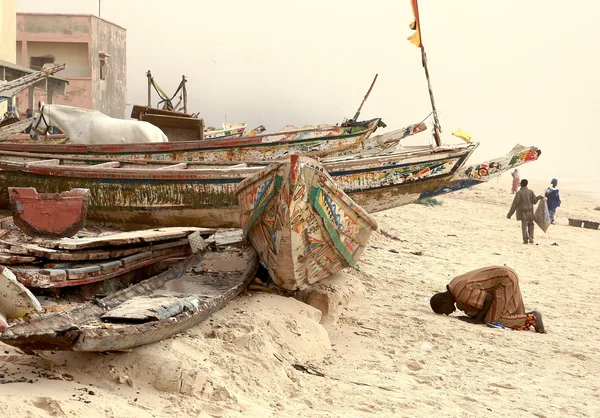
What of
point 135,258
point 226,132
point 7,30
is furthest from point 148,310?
point 7,30

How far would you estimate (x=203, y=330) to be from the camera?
200 inches

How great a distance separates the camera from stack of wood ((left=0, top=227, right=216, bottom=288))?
5492 millimetres

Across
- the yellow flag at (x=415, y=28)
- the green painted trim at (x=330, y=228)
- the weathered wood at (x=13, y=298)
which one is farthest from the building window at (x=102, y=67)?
the weathered wood at (x=13, y=298)

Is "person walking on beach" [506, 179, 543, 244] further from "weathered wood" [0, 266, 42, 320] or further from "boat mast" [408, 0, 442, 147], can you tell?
"weathered wood" [0, 266, 42, 320]

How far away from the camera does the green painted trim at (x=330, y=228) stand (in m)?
5.84

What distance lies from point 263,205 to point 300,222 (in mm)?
436

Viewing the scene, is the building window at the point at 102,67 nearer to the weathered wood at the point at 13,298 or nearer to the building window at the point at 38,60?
the building window at the point at 38,60

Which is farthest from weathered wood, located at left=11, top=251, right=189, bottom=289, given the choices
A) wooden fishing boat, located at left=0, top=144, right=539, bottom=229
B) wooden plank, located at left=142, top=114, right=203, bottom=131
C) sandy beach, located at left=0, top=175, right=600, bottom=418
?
wooden plank, located at left=142, top=114, right=203, bottom=131

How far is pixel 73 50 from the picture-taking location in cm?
3338

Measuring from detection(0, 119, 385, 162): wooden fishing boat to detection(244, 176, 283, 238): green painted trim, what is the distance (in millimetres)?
6349

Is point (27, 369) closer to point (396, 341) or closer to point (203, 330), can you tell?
point (203, 330)

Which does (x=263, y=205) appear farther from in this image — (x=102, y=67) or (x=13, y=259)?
(x=102, y=67)

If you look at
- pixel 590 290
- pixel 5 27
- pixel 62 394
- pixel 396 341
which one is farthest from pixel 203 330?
pixel 5 27

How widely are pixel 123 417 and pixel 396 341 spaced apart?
3.20m
